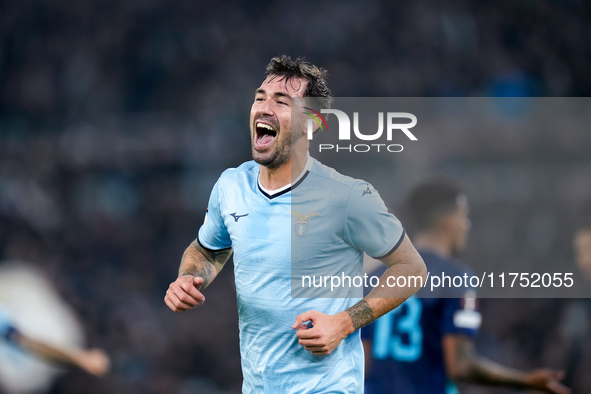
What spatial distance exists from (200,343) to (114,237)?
1.89m

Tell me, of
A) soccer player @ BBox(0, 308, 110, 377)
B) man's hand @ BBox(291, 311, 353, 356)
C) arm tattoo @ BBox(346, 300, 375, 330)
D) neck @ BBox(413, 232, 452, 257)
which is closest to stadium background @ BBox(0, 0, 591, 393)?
soccer player @ BBox(0, 308, 110, 377)

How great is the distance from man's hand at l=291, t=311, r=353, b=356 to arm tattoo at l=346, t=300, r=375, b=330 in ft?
0.25

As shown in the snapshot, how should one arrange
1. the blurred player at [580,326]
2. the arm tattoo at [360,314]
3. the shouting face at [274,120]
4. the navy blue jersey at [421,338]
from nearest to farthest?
the arm tattoo at [360,314] → the shouting face at [274,120] → the navy blue jersey at [421,338] → the blurred player at [580,326]

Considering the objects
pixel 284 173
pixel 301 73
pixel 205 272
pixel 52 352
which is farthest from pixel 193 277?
pixel 52 352

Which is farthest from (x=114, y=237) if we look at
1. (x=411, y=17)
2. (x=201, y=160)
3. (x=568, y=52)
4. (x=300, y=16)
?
(x=568, y=52)

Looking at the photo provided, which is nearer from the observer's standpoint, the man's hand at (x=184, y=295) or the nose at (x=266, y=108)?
the man's hand at (x=184, y=295)

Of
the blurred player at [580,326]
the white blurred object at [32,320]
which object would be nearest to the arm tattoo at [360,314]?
the blurred player at [580,326]

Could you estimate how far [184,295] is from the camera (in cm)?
242

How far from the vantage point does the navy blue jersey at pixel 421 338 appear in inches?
132

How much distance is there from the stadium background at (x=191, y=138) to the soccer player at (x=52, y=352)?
1868mm

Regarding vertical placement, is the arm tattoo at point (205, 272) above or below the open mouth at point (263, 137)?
below

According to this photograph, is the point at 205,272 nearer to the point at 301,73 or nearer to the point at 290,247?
the point at 290,247

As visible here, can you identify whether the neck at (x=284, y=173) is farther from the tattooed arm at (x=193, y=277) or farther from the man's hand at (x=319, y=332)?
the man's hand at (x=319, y=332)

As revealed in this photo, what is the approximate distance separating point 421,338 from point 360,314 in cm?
109
